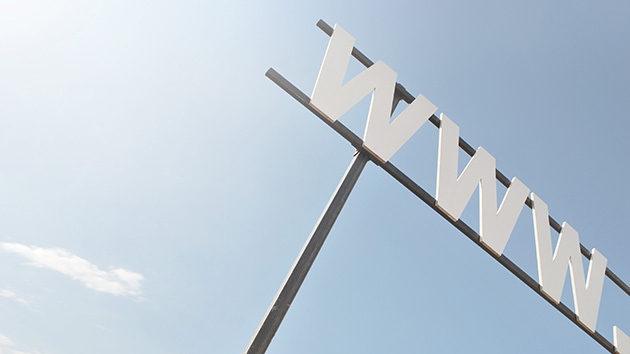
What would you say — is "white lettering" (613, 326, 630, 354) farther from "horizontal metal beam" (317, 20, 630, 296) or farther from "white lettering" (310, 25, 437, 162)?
"white lettering" (310, 25, 437, 162)

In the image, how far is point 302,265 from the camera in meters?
3.51

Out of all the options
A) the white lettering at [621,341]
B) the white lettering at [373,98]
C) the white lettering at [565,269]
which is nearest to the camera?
the white lettering at [373,98]

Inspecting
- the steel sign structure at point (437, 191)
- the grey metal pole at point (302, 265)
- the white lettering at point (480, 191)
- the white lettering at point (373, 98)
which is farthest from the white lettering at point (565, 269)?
the grey metal pole at point (302, 265)

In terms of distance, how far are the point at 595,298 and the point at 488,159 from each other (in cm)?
316

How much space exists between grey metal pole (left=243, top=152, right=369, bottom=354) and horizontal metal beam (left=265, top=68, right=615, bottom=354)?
0.30 meters

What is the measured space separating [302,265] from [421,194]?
2.01 m

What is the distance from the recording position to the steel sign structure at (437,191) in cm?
380

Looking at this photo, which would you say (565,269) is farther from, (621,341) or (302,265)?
(302,265)

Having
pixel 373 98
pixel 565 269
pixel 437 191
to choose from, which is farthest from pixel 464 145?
pixel 565 269

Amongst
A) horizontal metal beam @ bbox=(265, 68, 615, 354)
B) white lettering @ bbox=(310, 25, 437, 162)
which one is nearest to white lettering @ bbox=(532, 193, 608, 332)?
horizontal metal beam @ bbox=(265, 68, 615, 354)

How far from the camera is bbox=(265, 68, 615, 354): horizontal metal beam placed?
4234 mm

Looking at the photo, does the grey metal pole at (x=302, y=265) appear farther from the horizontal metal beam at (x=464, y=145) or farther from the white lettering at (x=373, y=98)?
the horizontal metal beam at (x=464, y=145)

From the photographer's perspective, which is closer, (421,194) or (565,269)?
(421,194)

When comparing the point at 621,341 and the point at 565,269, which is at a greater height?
the point at 565,269
